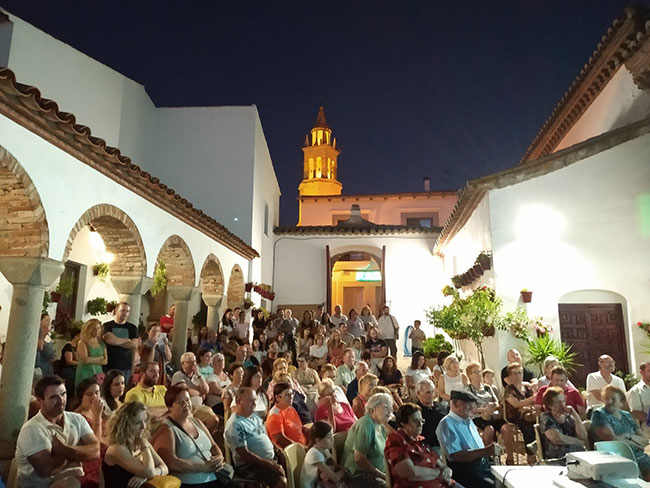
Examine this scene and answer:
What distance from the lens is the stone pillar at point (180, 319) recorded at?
9250 mm

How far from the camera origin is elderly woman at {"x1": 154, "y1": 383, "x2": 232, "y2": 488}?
3.77 m

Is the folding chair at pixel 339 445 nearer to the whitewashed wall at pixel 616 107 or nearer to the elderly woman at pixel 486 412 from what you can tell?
the elderly woman at pixel 486 412

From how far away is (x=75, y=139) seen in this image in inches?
214

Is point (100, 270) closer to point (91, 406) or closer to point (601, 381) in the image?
point (91, 406)

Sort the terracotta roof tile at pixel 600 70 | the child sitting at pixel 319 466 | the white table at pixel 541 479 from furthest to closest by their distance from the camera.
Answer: the terracotta roof tile at pixel 600 70 < the child sitting at pixel 319 466 < the white table at pixel 541 479

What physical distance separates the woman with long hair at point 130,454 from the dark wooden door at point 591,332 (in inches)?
282

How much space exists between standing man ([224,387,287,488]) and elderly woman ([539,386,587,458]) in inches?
100

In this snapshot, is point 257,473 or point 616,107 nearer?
point 257,473

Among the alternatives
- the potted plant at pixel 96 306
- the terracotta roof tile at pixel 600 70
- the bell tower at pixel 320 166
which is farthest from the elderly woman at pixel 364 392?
the bell tower at pixel 320 166

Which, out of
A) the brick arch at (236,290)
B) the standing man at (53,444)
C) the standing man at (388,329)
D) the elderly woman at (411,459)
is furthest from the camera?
the brick arch at (236,290)

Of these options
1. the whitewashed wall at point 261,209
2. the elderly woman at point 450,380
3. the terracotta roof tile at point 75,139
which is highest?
the whitewashed wall at point 261,209

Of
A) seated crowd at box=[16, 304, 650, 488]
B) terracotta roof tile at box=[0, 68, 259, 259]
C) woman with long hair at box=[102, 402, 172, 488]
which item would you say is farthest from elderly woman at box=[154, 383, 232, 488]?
terracotta roof tile at box=[0, 68, 259, 259]

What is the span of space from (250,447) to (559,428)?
297 centimetres

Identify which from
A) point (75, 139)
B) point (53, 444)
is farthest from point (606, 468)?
point (75, 139)
